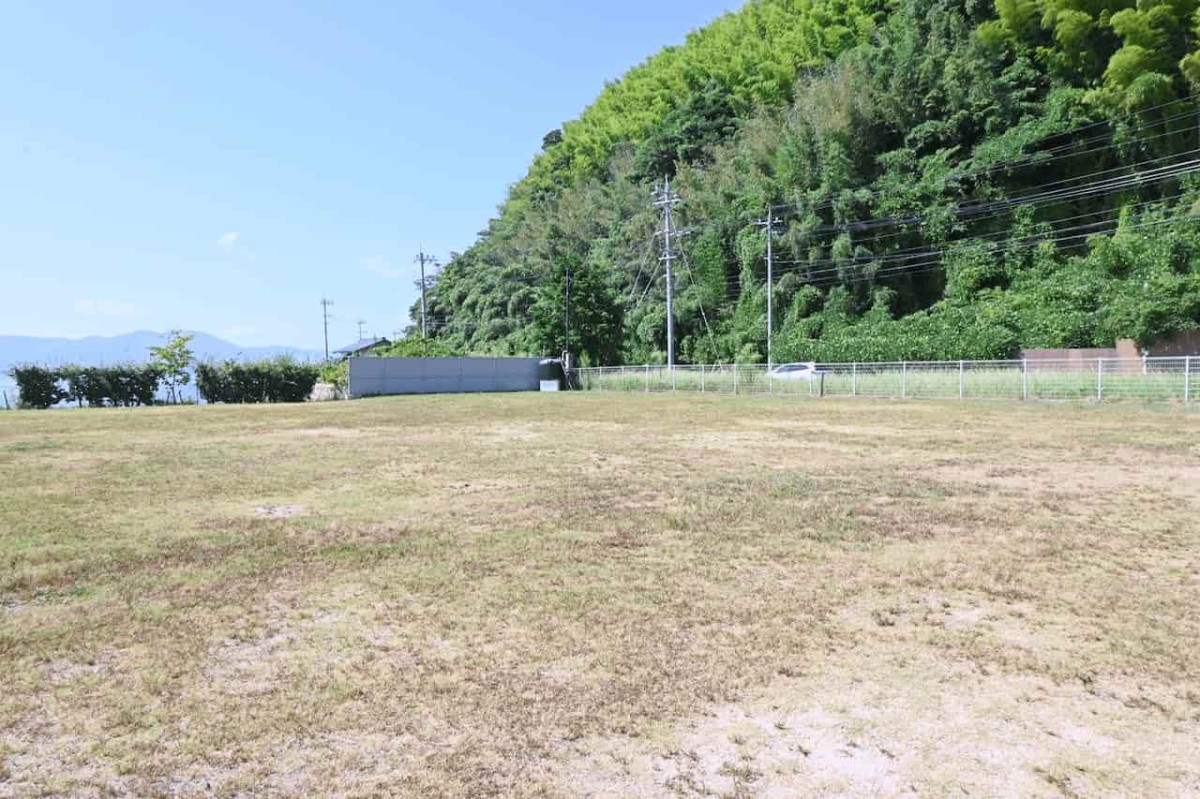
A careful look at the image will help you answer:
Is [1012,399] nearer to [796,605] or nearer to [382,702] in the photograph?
[796,605]

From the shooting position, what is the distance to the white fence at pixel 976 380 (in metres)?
16.1

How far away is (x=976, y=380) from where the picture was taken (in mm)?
19750

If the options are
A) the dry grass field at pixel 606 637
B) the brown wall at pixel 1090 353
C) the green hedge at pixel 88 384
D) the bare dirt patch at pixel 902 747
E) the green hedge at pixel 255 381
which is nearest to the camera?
the bare dirt patch at pixel 902 747

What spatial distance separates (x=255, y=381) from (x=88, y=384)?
244 inches

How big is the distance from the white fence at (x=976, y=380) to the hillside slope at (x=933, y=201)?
812cm

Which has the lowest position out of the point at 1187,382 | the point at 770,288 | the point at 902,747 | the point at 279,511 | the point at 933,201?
the point at 902,747

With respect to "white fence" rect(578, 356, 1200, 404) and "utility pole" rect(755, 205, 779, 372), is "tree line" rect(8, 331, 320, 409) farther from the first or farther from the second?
"utility pole" rect(755, 205, 779, 372)

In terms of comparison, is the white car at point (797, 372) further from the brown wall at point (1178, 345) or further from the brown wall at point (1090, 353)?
the brown wall at point (1178, 345)

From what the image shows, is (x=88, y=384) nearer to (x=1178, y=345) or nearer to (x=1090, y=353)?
(x=1090, y=353)

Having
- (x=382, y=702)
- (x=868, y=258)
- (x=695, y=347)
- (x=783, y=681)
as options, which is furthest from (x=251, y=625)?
(x=695, y=347)

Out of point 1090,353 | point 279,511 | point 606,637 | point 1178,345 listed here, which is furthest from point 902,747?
point 1178,345

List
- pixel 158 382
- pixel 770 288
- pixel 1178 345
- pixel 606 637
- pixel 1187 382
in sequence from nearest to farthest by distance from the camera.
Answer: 1. pixel 606 637
2. pixel 1187 382
3. pixel 1178 345
4. pixel 158 382
5. pixel 770 288

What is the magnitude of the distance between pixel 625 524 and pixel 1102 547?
3.16 meters

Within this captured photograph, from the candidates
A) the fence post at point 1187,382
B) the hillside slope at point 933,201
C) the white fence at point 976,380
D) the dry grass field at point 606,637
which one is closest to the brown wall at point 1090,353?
the hillside slope at point 933,201
